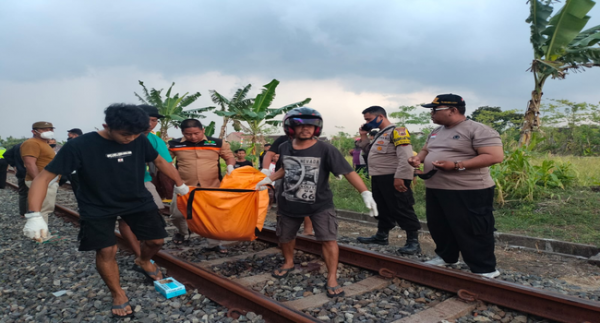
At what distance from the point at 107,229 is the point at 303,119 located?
1.94m

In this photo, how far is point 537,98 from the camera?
1041cm

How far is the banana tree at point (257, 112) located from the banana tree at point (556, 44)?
7.35m

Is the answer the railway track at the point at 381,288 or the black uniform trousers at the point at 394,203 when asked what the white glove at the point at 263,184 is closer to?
the railway track at the point at 381,288

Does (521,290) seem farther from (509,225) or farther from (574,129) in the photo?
(574,129)

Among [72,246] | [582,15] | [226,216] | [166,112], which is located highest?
[582,15]

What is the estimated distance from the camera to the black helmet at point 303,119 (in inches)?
152

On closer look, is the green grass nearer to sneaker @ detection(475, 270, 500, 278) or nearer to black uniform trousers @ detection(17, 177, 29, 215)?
sneaker @ detection(475, 270, 500, 278)

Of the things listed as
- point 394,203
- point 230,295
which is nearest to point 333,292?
point 230,295

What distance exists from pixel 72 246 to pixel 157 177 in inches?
60.3

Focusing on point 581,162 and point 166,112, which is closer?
point 581,162

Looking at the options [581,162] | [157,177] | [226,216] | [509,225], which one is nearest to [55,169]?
[226,216]

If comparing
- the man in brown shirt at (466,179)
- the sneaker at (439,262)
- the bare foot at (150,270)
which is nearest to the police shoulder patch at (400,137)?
the man in brown shirt at (466,179)

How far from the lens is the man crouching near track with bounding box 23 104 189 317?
3203 mm

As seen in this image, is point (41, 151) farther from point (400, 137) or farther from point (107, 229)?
point (400, 137)
